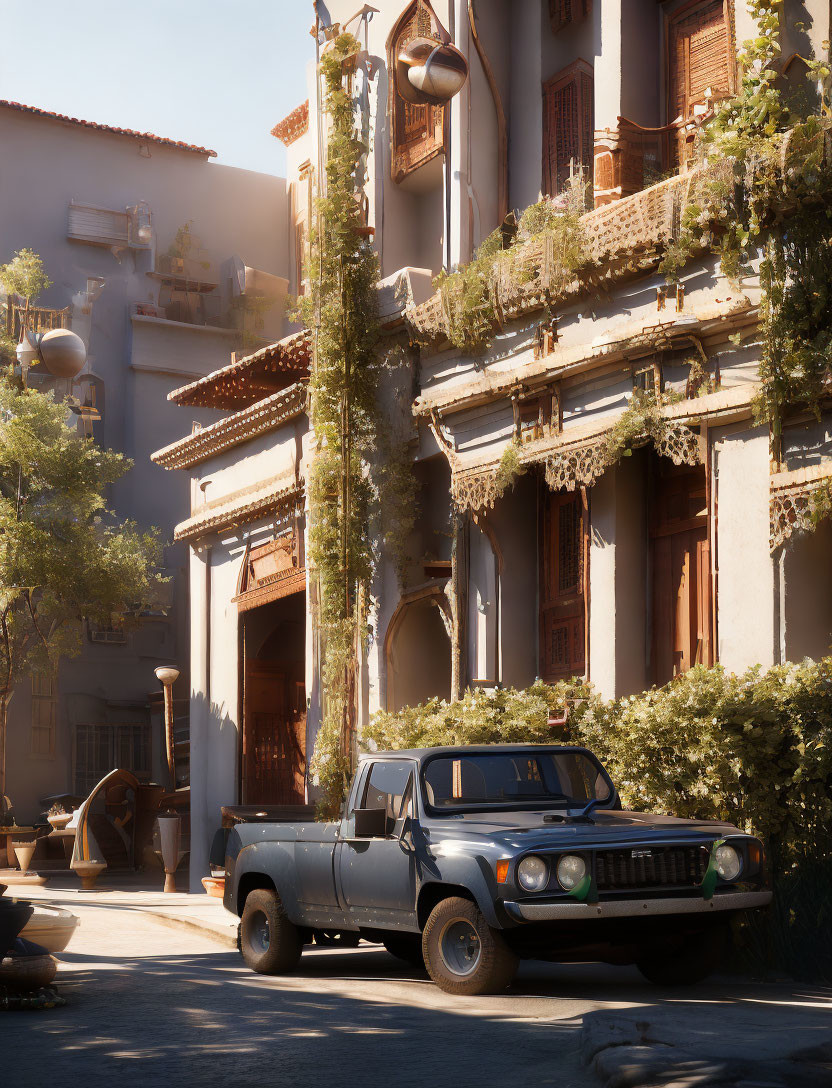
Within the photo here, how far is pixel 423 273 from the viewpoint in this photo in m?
18.0

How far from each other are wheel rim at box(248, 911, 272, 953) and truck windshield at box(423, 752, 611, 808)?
2.13m

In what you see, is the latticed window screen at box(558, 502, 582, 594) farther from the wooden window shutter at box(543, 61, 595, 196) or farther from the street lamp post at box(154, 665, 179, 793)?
the street lamp post at box(154, 665, 179, 793)

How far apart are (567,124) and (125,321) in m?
21.2

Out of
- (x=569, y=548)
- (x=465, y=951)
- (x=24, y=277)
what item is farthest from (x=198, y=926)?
(x=24, y=277)

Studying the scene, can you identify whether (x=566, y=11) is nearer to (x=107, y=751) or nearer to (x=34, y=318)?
(x=34, y=318)

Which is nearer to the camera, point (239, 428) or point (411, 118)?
point (411, 118)

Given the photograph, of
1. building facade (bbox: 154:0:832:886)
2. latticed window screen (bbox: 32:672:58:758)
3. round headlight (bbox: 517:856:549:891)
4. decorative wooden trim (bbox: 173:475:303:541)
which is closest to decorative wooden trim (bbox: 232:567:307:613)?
building facade (bbox: 154:0:832:886)

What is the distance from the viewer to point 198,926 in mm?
16188

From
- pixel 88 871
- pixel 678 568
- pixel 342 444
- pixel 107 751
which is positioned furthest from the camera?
pixel 107 751

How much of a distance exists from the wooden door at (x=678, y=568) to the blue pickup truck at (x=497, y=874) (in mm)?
4266

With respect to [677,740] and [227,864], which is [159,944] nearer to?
[227,864]

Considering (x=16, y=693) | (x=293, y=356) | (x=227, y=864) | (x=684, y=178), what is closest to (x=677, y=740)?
(x=227, y=864)

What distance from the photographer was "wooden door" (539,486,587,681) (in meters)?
16.0

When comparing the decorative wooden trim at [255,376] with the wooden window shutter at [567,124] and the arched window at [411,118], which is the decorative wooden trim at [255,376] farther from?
the wooden window shutter at [567,124]
